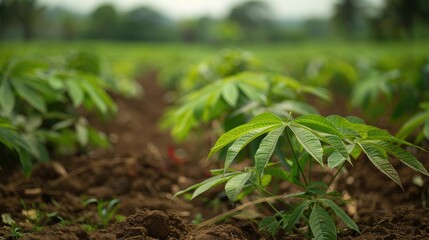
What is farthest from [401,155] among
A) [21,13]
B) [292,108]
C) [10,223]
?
[21,13]

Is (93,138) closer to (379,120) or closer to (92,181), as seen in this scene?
(92,181)

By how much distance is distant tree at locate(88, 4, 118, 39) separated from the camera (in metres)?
17.2

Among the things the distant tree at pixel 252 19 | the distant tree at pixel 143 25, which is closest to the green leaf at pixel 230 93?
the distant tree at pixel 143 25

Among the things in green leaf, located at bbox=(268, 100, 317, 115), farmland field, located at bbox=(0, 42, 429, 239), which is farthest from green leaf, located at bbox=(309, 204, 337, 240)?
green leaf, located at bbox=(268, 100, 317, 115)

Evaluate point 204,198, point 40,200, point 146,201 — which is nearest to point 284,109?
point 204,198

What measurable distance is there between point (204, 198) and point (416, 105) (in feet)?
4.11

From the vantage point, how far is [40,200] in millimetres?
1534

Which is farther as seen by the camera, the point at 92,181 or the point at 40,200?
the point at 92,181

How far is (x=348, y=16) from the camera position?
1158 inches

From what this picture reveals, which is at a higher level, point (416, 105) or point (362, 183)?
point (416, 105)

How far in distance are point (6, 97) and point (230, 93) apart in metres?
0.98

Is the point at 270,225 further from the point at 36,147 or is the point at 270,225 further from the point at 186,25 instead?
the point at 186,25

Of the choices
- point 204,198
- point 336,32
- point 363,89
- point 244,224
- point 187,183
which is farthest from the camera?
point 336,32

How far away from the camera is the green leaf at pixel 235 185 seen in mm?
935
